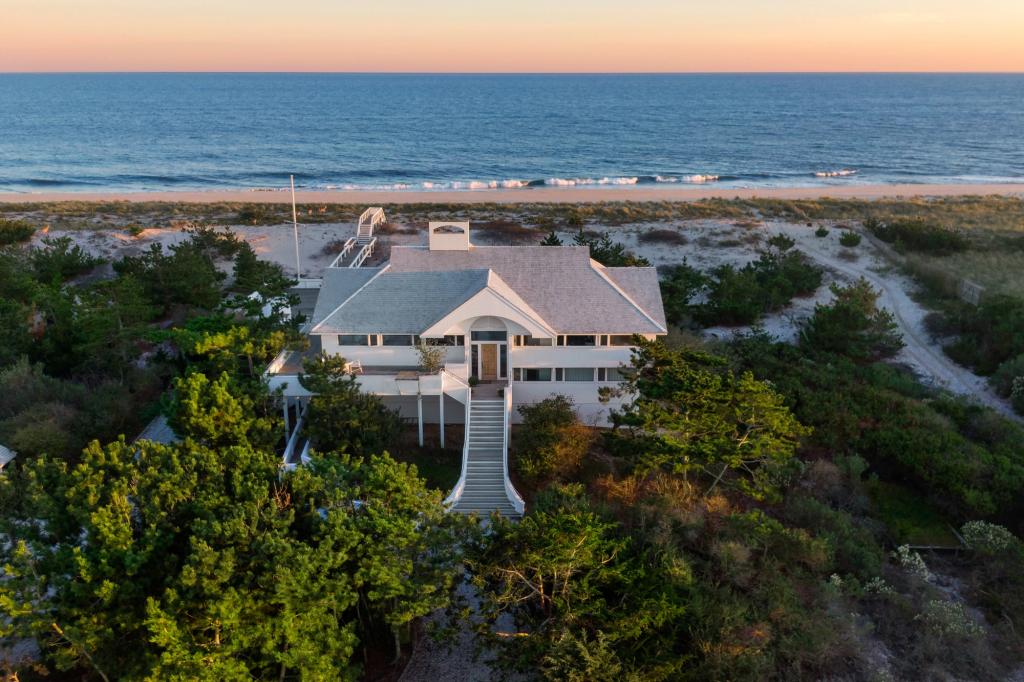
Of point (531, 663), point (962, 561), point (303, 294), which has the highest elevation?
point (303, 294)

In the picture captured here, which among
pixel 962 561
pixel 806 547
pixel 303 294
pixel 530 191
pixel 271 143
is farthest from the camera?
pixel 271 143

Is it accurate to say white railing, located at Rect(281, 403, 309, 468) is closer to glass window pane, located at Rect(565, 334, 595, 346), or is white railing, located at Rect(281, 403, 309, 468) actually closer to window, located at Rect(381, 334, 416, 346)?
window, located at Rect(381, 334, 416, 346)

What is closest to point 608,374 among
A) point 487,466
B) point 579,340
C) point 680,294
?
point 579,340

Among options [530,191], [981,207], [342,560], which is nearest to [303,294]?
[342,560]

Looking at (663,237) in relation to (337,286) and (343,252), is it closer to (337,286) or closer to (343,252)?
(343,252)

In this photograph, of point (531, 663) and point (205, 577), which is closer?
point (205, 577)

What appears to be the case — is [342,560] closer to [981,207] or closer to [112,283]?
[112,283]

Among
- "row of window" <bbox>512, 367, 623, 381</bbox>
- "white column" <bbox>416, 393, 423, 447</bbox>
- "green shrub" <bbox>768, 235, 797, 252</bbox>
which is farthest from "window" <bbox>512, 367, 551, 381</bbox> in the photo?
"green shrub" <bbox>768, 235, 797, 252</bbox>
